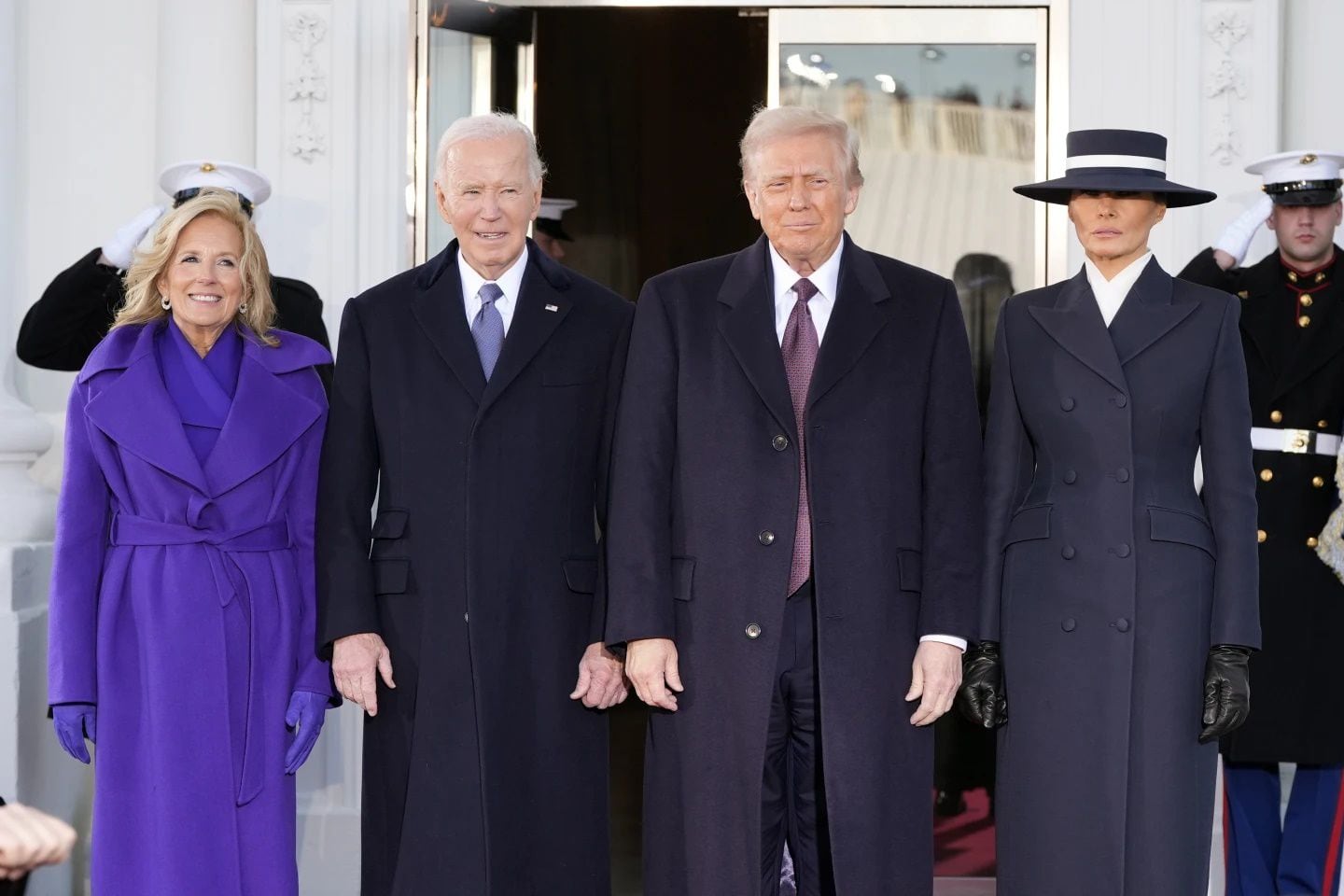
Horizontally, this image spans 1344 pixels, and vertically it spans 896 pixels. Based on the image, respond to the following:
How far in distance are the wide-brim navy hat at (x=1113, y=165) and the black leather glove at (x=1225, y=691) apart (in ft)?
3.20

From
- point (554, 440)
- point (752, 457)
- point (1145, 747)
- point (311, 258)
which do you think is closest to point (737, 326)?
point (752, 457)

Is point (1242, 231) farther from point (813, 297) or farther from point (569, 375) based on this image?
point (569, 375)

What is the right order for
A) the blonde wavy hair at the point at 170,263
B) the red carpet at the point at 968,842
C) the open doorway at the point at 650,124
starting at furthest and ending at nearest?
the open doorway at the point at 650,124 → the red carpet at the point at 968,842 → the blonde wavy hair at the point at 170,263

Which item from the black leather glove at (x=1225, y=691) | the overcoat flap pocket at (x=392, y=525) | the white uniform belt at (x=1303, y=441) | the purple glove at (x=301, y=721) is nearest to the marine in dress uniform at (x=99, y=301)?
the overcoat flap pocket at (x=392, y=525)

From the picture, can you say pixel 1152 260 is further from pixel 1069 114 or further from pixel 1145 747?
pixel 1069 114

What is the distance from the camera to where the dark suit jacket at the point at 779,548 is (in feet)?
10.5

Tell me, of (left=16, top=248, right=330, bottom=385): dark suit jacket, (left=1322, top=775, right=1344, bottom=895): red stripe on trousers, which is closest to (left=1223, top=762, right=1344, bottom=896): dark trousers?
(left=1322, top=775, right=1344, bottom=895): red stripe on trousers

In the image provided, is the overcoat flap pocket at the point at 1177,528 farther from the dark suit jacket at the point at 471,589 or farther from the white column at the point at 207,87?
the white column at the point at 207,87

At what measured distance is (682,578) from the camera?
3.30m

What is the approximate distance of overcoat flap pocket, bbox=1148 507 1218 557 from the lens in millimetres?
3400

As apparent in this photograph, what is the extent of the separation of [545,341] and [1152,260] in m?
1.34

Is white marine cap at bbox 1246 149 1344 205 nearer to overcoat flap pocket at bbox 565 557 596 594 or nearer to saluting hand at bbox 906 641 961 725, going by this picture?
saluting hand at bbox 906 641 961 725

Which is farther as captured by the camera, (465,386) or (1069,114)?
(1069,114)

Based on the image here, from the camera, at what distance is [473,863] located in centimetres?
344
